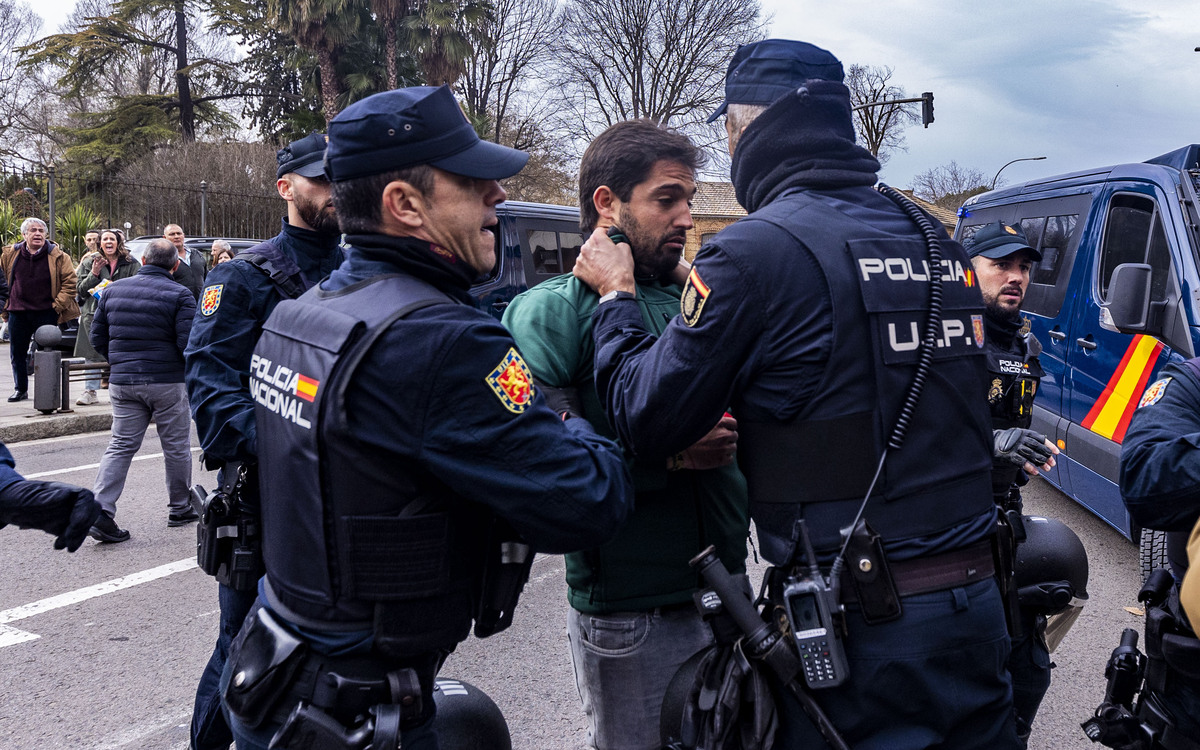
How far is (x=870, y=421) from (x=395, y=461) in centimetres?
84

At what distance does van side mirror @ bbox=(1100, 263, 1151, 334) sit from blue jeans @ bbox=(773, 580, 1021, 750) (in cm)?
356

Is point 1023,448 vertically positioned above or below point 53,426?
above

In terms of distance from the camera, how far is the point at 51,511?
2.44 meters

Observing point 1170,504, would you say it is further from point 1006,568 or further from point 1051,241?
point 1051,241

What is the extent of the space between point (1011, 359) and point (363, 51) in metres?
23.8

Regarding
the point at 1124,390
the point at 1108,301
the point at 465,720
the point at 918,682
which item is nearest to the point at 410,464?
the point at 465,720

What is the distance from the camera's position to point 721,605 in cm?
182

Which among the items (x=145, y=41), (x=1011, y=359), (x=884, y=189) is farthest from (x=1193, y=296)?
(x=145, y=41)

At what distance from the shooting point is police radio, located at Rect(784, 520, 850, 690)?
1.65 metres

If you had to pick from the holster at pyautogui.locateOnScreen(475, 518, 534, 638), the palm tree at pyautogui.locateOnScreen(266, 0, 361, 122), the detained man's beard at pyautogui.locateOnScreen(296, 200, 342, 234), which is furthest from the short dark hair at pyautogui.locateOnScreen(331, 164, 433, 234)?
the palm tree at pyautogui.locateOnScreen(266, 0, 361, 122)

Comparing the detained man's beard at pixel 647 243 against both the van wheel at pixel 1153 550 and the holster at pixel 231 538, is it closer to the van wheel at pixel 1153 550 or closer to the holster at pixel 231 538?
the holster at pixel 231 538

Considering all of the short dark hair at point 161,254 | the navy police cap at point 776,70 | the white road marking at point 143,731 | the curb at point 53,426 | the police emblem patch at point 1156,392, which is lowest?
the curb at point 53,426

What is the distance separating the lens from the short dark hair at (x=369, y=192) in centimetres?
172

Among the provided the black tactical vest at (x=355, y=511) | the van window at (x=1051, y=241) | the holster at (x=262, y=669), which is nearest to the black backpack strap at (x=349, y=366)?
the black tactical vest at (x=355, y=511)
